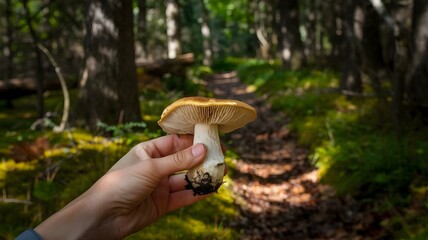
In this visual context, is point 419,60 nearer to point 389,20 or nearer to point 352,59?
point 389,20

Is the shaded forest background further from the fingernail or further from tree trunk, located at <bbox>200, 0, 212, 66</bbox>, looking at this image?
tree trunk, located at <bbox>200, 0, 212, 66</bbox>

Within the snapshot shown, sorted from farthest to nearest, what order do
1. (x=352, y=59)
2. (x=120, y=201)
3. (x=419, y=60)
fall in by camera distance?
(x=352, y=59), (x=419, y=60), (x=120, y=201)

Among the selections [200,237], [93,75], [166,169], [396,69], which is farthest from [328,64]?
[166,169]

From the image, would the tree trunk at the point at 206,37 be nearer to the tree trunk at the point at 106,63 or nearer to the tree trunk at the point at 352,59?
the tree trunk at the point at 352,59

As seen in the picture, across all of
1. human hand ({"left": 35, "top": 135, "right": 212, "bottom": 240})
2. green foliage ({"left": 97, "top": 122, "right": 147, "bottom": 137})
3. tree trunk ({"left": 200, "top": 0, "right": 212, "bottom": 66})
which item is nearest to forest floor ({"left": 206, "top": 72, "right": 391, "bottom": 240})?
green foliage ({"left": 97, "top": 122, "right": 147, "bottom": 137})

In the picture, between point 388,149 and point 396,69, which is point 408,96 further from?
point 388,149

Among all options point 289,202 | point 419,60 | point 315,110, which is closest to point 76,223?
point 289,202
